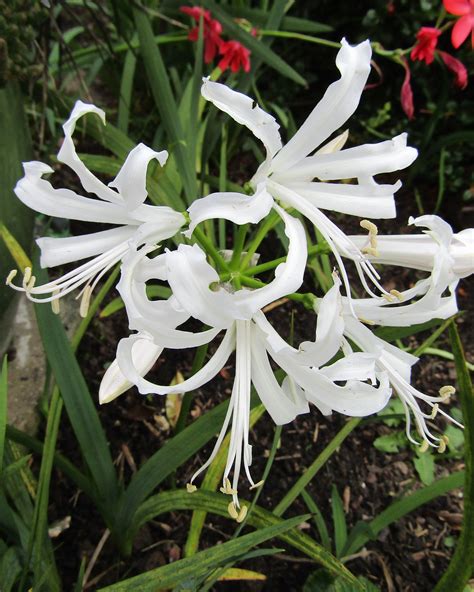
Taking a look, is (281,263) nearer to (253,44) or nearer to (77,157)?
(77,157)

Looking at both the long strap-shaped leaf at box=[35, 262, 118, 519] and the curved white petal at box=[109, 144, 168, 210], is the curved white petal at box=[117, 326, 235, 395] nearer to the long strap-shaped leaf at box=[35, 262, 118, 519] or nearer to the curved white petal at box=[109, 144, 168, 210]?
the curved white petal at box=[109, 144, 168, 210]

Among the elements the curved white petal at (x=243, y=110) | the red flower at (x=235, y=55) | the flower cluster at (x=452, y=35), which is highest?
the red flower at (x=235, y=55)

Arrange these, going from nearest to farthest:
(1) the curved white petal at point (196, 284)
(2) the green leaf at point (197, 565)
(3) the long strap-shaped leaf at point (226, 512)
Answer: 1. (1) the curved white petal at point (196, 284)
2. (2) the green leaf at point (197, 565)
3. (3) the long strap-shaped leaf at point (226, 512)

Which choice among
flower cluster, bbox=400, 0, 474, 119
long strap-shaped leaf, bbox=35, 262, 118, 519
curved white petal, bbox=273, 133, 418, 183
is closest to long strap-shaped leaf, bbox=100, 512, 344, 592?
long strap-shaped leaf, bbox=35, 262, 118, 519

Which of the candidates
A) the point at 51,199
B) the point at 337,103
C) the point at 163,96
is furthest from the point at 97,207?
the point at 163,96

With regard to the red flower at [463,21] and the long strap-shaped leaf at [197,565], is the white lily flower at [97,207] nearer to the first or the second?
the long strap-shaped leaf at [197,565]

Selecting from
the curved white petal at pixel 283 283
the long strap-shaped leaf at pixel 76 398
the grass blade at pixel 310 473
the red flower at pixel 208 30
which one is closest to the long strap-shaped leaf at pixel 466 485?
the grass blade at pixel 310 473
